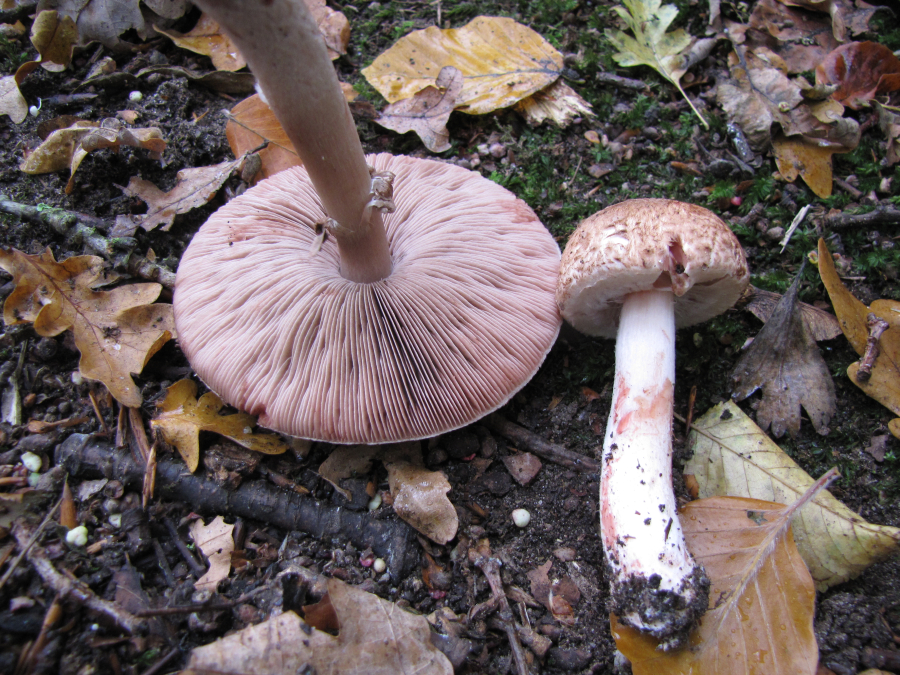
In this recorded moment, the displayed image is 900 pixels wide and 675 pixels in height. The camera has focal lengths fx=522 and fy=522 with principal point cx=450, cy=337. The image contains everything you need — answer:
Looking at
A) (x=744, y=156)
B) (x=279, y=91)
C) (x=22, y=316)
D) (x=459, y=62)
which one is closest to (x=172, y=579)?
(x=22, y=316)

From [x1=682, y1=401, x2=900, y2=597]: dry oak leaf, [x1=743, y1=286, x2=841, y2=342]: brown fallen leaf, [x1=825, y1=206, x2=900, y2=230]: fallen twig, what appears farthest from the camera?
[x1=825, y1=206, x2=900, y2=230]: fallen twig

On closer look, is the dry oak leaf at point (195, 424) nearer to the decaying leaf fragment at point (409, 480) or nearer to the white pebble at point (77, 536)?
the decaying leaf fragment at point (409, 480)

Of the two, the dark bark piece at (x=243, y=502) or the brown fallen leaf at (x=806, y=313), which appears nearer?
the dark bark piece at (x=243, y=502)

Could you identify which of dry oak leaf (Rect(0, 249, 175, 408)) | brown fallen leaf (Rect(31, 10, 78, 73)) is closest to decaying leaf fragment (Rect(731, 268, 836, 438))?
dry oak leaf (Rect(0, 249, 175, 408))

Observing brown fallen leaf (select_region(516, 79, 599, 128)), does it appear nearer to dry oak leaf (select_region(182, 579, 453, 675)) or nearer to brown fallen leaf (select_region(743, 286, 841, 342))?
brown fallen leaf (select_region(743, 286, 841, 342))

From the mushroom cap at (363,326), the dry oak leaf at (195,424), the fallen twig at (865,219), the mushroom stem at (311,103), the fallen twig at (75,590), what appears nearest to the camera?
the mushroom stem at (311,103)

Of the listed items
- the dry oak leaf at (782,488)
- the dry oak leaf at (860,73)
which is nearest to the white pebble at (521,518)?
the dry oak leaf at (782,488)
